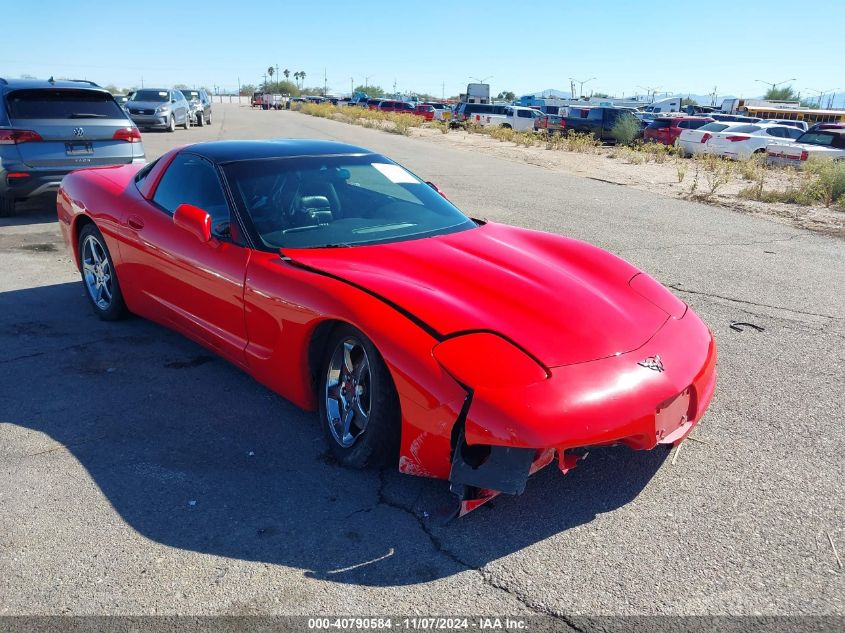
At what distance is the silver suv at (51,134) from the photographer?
8.83 meters

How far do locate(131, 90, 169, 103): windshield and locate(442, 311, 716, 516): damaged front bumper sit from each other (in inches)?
1071

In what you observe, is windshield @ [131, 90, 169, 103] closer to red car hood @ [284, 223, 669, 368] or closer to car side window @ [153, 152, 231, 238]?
car side window @ [153, 152, 231, 238]

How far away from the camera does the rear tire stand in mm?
9289

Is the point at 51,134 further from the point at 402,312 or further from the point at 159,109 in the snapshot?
the point at 159,109

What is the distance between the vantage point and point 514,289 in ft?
11.5

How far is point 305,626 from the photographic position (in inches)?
95.9

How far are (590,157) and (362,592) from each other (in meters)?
22.1

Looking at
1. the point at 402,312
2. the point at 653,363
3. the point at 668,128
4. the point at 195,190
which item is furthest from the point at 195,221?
the point at 668,128

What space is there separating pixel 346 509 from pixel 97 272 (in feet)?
11.3

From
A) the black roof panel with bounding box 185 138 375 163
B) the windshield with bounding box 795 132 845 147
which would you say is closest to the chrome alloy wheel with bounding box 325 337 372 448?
the black roof panel with bounding box 185 138 375 163

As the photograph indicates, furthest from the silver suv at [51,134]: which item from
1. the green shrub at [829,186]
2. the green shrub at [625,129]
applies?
the green shrub at [625,129]

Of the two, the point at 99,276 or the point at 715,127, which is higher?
the point at 715,127

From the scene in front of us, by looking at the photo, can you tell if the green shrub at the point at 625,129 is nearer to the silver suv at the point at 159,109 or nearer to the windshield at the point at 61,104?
the silver suv at the point at 159,109

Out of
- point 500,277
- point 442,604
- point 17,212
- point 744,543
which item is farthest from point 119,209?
point 17,212
